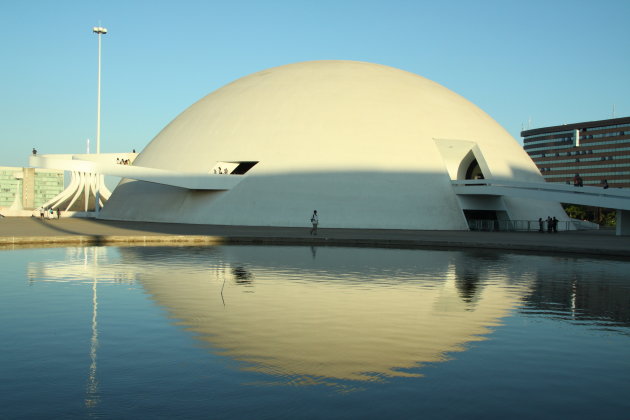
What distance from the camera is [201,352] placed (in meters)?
7.01

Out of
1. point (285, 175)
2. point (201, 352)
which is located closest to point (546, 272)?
point (201, 352)

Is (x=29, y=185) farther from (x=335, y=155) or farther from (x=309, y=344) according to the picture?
(x=309, y=344)

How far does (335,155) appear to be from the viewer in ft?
121

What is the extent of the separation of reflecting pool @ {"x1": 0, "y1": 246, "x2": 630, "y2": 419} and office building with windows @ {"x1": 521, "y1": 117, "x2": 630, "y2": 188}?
142057mm

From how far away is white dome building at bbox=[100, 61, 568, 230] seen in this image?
118 feet

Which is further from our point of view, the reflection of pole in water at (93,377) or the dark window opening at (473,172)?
the dark window opening at (473,172)

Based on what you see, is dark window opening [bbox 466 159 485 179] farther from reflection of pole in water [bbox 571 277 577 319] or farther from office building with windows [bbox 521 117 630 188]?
office building with windows [bbox 521 117 630 188]

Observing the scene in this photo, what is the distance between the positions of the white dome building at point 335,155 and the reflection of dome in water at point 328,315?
20398 mm

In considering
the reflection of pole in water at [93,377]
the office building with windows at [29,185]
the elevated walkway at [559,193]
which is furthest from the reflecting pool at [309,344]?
the office building with windows at [29,185]

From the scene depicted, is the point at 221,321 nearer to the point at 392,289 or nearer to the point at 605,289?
the point at 392,289

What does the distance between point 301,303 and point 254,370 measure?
13.1 feet

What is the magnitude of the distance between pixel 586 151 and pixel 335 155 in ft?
441

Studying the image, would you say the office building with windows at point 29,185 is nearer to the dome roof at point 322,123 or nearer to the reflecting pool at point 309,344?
the dome roof at point 322,123

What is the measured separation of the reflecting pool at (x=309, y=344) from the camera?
17.8 feet
